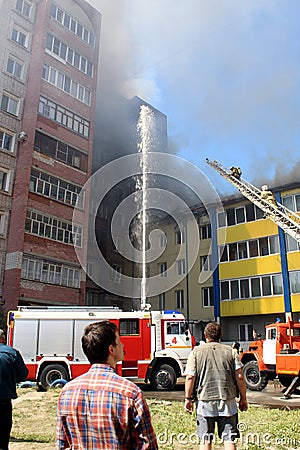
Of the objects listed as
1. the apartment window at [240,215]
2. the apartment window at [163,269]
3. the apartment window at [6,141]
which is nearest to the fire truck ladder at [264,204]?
the apartment window at [240,215]

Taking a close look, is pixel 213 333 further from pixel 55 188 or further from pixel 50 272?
pixel 55 188

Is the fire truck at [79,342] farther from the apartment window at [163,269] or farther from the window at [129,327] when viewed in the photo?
the apartment window at [163,269]

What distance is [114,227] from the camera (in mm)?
39750

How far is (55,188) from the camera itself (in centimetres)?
2858

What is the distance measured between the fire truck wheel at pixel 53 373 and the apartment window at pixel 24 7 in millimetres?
24726

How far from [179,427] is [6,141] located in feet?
76.7

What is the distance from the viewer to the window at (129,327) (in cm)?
1661

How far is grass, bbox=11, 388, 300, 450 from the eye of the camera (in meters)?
6.88

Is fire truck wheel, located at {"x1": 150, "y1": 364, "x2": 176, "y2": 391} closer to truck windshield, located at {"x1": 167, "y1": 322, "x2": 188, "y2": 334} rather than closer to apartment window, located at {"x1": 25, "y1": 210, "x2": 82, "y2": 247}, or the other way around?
truck windshield, located at {"x1": 167, "y1": 322, "x2": 188, "y2": 334}

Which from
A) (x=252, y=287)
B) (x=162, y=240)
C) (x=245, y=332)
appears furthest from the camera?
(x=162, y=240)

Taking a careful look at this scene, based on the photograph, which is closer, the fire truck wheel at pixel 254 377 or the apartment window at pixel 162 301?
the fire truck wheel at pixel 254 377

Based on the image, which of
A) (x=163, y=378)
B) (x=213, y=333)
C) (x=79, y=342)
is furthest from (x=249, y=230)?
(x=213, y=333)

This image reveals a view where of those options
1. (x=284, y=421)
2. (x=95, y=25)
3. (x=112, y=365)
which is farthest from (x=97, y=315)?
(x=95, y=25)

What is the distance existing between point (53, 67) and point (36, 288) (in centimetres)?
1553
